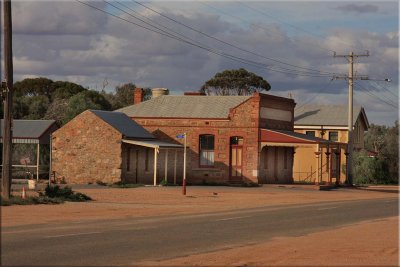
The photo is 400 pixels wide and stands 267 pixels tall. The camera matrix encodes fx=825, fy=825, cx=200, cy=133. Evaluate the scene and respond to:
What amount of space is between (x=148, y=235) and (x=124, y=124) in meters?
32.0

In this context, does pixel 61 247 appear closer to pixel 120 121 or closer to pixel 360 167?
pixel 120 121

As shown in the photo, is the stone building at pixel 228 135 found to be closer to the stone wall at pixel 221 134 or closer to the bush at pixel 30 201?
the stone wall at pixel 221 134

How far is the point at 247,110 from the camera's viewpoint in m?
54.1

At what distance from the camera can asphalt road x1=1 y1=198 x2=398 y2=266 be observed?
15562 mm

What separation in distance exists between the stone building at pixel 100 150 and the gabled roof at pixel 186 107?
15.6 ft

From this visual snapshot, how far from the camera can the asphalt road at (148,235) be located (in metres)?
15.6

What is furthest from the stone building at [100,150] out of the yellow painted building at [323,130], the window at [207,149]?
the yellow painted building at [323,130]

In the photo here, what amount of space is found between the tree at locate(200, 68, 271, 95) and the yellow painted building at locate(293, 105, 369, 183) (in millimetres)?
27536

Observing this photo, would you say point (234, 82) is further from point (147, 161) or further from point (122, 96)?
point (147, 161)

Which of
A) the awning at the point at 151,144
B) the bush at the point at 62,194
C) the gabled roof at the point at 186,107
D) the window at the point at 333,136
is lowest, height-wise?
the bush at the point at 62,194

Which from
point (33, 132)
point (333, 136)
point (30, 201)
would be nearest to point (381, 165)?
point (333, 136)

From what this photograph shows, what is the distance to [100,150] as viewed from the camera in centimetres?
4956

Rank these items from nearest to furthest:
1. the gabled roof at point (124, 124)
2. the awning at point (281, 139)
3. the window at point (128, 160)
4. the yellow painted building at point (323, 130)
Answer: the gabled roof at point (124, 124)
the window at point (128, 160)
the awning at point (281, 139)
the yellow painted building at point (323, 130)

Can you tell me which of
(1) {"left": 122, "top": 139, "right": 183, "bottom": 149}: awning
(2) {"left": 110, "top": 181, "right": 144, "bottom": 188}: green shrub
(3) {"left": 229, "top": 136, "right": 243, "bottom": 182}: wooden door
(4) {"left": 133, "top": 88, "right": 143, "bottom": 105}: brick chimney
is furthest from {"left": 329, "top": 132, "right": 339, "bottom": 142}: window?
(2) {"left": 110, "top": 181, "right": 144, "bottom": 188}: green shrub
